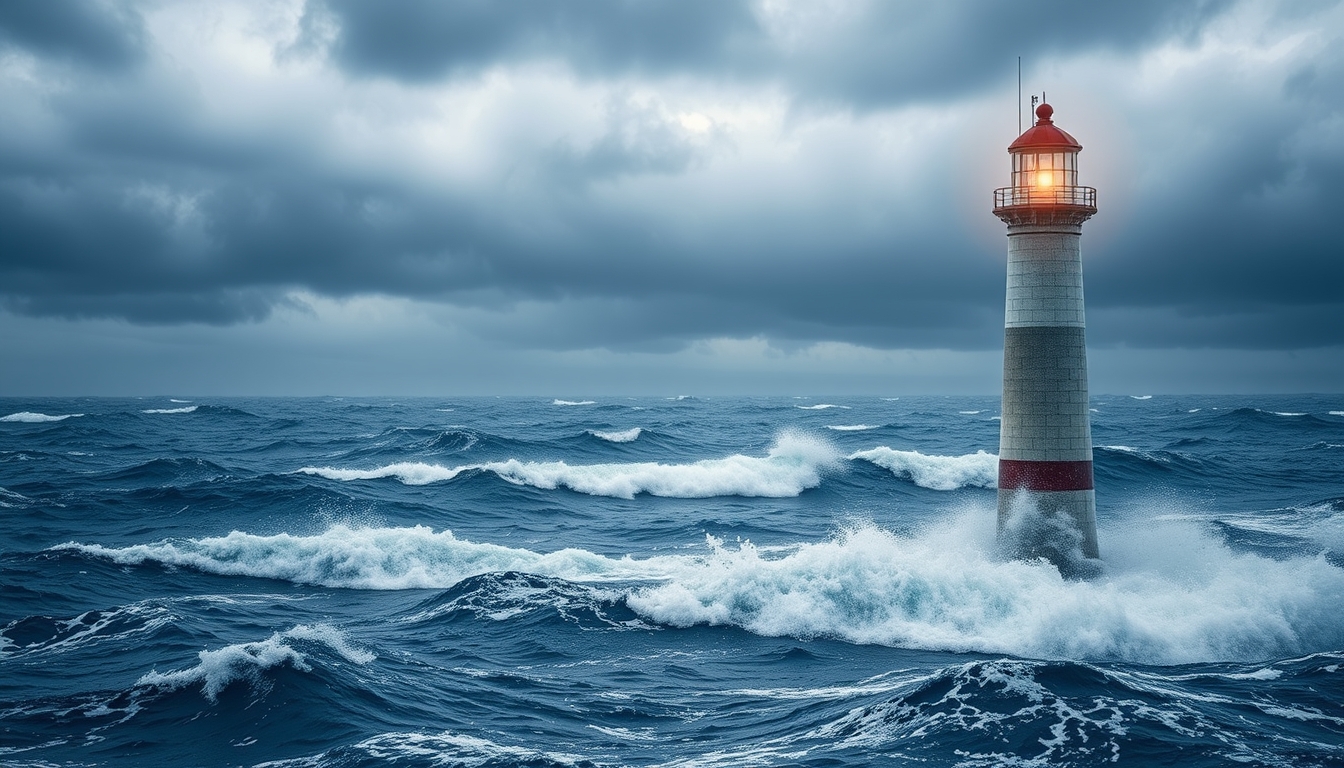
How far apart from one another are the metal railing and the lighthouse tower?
0.02 meters

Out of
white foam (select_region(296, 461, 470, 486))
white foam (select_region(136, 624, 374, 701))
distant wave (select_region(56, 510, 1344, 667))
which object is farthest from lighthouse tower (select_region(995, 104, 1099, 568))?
white foam (select_region(296, 461, 470, 486))

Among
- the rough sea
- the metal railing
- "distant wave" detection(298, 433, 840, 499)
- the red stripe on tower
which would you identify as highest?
the metal railing

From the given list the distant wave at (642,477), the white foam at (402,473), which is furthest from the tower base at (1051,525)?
the white foam at (402,473)

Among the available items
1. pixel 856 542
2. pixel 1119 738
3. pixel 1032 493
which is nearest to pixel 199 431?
pixel 856 542

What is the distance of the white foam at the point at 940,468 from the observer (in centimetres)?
3731

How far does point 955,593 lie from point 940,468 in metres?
22.2

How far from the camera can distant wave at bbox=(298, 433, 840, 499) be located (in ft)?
115

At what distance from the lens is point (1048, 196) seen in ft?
56.9

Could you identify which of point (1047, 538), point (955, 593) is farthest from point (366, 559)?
point (1047, 538)

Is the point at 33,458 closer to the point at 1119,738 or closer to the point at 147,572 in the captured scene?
the point at 147,572

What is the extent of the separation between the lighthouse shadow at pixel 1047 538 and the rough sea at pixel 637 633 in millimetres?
277

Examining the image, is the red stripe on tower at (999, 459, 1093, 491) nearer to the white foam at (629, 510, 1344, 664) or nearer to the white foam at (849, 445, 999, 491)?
the white foam at (629, 510, 1344, 664)

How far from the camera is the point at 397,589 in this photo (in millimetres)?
20062

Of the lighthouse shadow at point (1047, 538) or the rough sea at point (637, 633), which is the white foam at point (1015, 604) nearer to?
the rough sea at point (637, 633)
